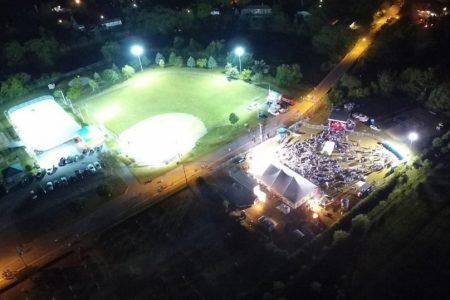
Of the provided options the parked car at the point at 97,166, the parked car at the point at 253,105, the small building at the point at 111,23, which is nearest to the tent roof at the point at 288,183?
the parked car at the point at 253,105

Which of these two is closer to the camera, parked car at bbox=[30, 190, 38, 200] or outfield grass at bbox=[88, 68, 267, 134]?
parked car at bbox=[30, 190, 38, 200]

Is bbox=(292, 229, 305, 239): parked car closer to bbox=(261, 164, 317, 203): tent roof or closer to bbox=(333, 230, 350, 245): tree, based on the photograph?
bbox=(333, 230, 350, 245): tree

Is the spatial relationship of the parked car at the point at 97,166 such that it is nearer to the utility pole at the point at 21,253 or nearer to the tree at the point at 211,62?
the utility pole at the point at 21,253

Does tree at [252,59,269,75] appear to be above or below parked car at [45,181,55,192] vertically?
above

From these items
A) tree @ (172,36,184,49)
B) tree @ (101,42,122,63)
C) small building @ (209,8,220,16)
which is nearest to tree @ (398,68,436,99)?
tree @ (172,36,184,49)

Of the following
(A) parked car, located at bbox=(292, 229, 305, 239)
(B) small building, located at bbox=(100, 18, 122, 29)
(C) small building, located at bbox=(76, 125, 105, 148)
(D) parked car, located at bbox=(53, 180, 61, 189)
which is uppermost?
(B) small building, located at bbox=(100, 18, 122, 29)

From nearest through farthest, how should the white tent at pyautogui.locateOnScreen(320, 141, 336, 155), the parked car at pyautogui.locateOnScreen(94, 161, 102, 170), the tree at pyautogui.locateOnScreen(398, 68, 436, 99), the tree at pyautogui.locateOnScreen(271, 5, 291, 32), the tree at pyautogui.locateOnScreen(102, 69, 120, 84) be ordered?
1. the white tent at pyautogui.locateOnScreen(320, 141, 336, 155)
2. the parked car at pyautogui.locateOnScreen(94, 161, 102, 170)
3. the tree at pyautogui.locateOnScreen(398, 68, 436, 99)
4. the tree at pyautogui.locateOnScreen(102, 69, 120, 84)
5. the tree at pyautogui.locateOnScreen(271, 5, 291, 32)

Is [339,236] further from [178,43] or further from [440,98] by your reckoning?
[178,43]
